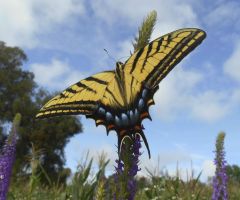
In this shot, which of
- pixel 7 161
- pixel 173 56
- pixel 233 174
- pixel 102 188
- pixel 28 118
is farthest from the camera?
pixel 28 118

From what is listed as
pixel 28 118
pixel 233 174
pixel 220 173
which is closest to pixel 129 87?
pixel 220 173

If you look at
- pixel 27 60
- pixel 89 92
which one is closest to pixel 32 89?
pixel 27 60

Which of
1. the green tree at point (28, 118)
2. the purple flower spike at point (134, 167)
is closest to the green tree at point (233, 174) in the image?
the purple flower spike at point (134, 167)

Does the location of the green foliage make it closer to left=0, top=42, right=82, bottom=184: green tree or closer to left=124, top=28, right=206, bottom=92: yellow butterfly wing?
left=124, top=28, right=206, bottom=92: yellow butterfly wing

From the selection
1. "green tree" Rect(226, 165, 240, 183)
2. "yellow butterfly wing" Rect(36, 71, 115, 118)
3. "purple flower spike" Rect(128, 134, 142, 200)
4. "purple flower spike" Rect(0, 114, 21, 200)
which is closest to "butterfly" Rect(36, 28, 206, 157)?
"yellow butterfly wing" Rect(36, 71, 115, 118)

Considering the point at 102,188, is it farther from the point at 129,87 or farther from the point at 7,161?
the point at 7,161

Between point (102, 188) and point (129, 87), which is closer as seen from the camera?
point (102, 188)

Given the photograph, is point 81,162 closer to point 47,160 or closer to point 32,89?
point 47,160
